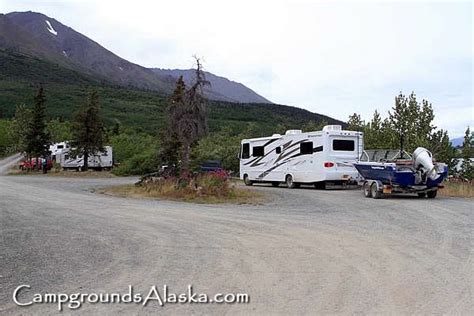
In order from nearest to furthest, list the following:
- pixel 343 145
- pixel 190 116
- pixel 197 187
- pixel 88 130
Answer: pixel 197 187 < pixel 190 116 < pixel 343 145 < pixel 88 130

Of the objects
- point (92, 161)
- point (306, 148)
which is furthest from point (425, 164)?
point (92, 161)

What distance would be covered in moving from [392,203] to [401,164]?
2.22 m

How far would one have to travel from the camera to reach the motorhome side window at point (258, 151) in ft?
91.3

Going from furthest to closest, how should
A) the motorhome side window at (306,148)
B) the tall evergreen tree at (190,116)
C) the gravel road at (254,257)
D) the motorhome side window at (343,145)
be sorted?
1. the motorhome side window at (306,148)
2. the motorhome side window at (343,145)
3. the tall evergreen tree at (190,116)
4. the gravel road at (254,257)

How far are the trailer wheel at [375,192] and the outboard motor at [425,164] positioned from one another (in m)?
1.49

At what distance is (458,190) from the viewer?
20.9 m

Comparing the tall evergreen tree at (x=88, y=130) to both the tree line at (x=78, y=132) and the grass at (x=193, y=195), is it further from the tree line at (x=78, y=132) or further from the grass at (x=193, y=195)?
the grass at (x=193, y=195)

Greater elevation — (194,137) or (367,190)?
(194,137)

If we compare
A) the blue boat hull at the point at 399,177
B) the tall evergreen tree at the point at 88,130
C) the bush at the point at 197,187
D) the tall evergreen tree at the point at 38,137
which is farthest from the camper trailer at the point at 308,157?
the tall evergreen tree at the point at 38,137

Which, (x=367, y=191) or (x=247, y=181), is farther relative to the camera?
(x=247, y=181)

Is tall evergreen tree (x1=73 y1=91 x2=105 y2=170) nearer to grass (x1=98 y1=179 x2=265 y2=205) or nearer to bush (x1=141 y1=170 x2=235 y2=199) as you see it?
grass (x1=98 y1=179 x2=265 y2=205)

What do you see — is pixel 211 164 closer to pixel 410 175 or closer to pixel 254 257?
pixel 410 175

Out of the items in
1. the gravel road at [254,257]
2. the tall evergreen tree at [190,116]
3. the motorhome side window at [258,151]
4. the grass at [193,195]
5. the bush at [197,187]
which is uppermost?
the tall evergreen tree at [190,116]

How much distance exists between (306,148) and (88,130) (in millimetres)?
23135
